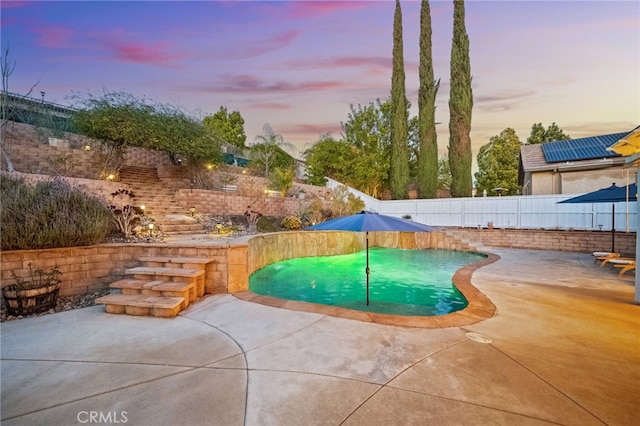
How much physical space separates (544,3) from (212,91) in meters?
15.9

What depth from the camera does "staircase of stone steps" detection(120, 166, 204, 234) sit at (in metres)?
9.23

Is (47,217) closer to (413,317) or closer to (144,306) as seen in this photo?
(144,306)

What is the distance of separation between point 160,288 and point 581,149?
19274 mm

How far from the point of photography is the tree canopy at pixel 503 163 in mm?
23562

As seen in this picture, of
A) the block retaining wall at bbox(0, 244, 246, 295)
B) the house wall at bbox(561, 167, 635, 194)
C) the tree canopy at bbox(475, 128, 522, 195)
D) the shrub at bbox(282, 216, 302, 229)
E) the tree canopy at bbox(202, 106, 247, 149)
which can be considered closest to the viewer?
the block retaining wall at bbox(0, 244, 246, 295)

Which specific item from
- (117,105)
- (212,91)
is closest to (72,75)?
(117,105)

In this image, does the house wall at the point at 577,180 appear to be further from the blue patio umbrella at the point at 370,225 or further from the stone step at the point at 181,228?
the stone step at the point at 181,228

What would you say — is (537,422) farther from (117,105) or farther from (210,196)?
(117,105)

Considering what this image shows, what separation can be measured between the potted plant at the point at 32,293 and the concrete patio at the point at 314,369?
1.18 feet

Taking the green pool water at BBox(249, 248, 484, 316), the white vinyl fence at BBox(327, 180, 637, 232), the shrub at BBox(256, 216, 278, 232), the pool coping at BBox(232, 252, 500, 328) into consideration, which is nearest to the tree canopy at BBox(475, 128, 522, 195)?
the white vinyl fence at BBox(327, 180, 637, 232)

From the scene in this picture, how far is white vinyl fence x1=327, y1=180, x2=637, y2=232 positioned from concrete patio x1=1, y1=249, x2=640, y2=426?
9.25m

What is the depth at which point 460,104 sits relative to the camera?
17.1m

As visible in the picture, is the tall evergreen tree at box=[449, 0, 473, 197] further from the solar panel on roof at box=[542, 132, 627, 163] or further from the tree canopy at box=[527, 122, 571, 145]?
the tree canopy at box=[527, 122, 571, 145]

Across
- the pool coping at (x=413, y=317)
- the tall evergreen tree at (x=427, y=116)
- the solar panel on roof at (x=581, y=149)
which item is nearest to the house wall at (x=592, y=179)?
the solar panel on roof at (x=581, y=149)
